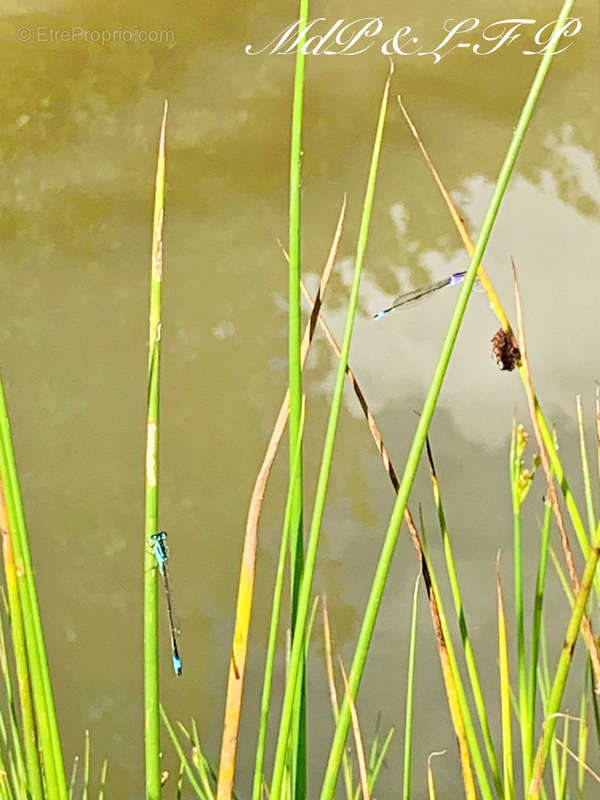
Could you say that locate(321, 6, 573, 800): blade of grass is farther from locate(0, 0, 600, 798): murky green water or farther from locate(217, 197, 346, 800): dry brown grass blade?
locate(0, 0, 600, 798): murky green water

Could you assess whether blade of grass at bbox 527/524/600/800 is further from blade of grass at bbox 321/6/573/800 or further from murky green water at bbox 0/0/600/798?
murky green water at bbox 0/0/600/798

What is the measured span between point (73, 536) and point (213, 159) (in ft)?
3.14

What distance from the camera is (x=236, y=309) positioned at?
1704 mm

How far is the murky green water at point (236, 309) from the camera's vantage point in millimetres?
1310

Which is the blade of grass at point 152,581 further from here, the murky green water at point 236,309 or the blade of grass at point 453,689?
the murky green water at point 236,309

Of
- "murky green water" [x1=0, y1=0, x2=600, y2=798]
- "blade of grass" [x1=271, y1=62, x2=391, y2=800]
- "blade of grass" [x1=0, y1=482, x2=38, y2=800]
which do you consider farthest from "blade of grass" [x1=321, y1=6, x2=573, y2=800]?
"murky green water" [x1=0, y1=0, x2=600, y2=798]

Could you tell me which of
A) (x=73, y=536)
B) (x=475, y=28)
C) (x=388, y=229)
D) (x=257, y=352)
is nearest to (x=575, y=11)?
(x=475, y=28)

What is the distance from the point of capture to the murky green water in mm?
1310

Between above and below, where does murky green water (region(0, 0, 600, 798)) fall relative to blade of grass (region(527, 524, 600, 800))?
above

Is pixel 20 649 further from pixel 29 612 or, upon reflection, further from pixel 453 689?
pixel 453 689

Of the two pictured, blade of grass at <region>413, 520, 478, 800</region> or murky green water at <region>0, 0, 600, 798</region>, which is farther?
murky green water at <region>0, 0, 600, 798</region>

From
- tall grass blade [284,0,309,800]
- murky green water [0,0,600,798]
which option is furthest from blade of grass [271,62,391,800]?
murky green water [0,0,600,798]

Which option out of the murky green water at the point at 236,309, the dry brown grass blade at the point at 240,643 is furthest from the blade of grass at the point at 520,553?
the murky green water at the point at 236,309

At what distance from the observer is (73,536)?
4.74 feet
